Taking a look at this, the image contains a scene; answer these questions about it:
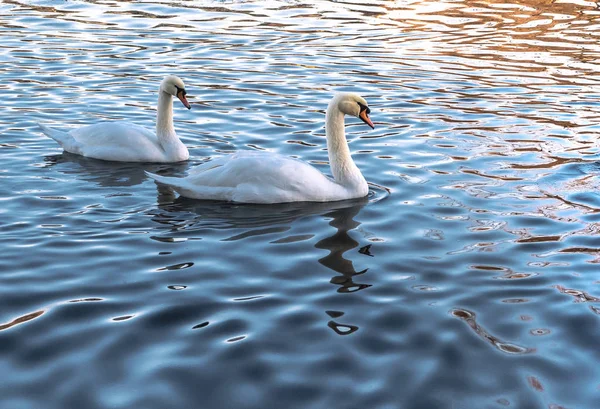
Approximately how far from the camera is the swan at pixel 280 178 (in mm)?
9602

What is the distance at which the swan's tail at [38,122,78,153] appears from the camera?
1163 cm

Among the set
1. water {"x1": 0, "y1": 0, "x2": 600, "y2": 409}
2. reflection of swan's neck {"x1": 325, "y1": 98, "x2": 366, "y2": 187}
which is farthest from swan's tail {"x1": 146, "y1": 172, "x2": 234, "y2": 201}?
reflection of swan's neck {"x1": 325, "y1": 98, "x2": 366, "y2": 187}

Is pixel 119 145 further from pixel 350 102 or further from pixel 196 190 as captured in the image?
pixel 350 102

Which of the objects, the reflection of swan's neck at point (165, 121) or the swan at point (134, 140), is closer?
the swan at point (134, 140)

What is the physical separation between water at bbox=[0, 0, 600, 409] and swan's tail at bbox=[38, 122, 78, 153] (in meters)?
0.20

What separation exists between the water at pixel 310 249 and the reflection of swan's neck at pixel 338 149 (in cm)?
38

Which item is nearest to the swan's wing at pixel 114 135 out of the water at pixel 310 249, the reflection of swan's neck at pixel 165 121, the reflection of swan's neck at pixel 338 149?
the reflection of swan's neck at pixel 165 121

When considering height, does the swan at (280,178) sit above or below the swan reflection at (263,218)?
above

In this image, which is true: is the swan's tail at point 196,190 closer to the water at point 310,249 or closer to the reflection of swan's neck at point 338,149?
the water at point 310,249

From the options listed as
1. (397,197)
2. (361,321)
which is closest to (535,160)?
(397,197)

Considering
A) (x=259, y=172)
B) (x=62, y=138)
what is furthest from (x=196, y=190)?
(x=62, y=138)

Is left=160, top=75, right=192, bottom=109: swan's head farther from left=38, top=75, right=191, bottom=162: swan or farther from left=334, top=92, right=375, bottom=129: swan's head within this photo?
left=334, top=92, right=375, bottom=129: swan's head

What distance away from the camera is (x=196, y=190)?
9.77 m

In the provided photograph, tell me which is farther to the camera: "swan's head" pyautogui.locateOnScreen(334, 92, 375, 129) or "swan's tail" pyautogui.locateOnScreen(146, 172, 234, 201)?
"swan's head" pyautogui.locateOnScreen(334, 92, 375, 129)
